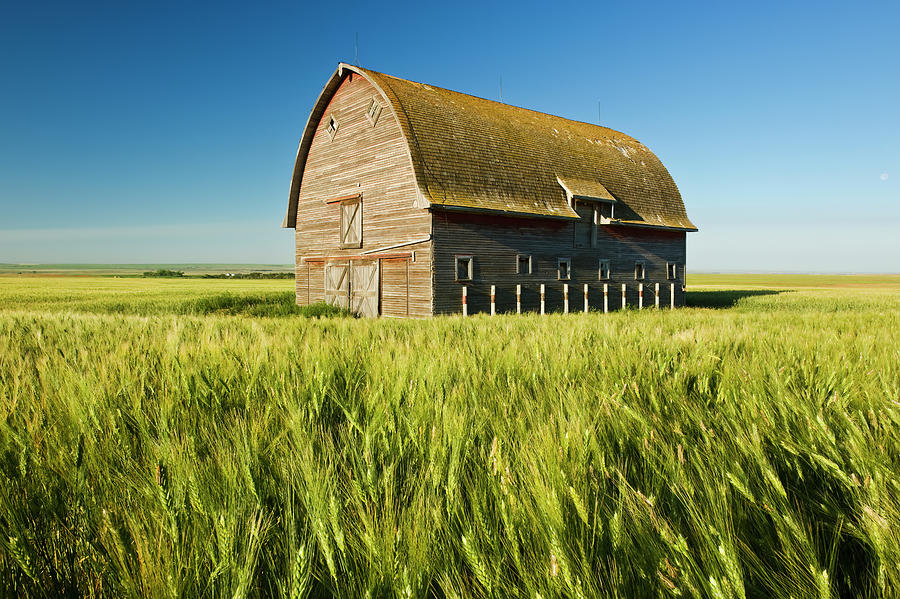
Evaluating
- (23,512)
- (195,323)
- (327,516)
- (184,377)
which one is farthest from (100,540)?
(195,323)

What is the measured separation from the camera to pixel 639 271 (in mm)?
23406

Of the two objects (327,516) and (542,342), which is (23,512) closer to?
(327,516)

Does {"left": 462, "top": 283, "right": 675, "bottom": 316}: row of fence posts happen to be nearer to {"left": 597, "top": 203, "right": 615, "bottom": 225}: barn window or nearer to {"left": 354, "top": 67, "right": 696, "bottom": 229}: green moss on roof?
{"left": 597, "top": 203, "right": 615, "bottom": 225}: barn window

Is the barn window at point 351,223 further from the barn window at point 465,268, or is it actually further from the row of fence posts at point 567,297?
the row of fence posts at point 567,297

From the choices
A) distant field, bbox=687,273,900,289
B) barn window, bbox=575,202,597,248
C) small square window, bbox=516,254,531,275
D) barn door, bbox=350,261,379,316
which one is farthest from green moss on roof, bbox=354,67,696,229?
distant field, bbox=687,273,900,289

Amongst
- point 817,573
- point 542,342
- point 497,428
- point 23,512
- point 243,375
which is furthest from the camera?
point 542,342

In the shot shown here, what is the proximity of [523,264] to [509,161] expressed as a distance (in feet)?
13.1

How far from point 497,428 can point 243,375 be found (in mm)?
1995

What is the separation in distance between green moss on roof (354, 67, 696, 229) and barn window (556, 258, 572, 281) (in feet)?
6.51

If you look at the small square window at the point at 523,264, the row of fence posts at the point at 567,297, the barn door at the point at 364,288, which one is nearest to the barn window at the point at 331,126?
the barn door at the point at 364,288

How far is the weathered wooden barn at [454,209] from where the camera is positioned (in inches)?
669

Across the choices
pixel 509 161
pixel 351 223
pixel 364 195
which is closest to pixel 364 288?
pixel 351 223

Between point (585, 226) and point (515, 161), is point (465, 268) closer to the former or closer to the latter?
point (515, 161)

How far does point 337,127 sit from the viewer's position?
65.2ft
